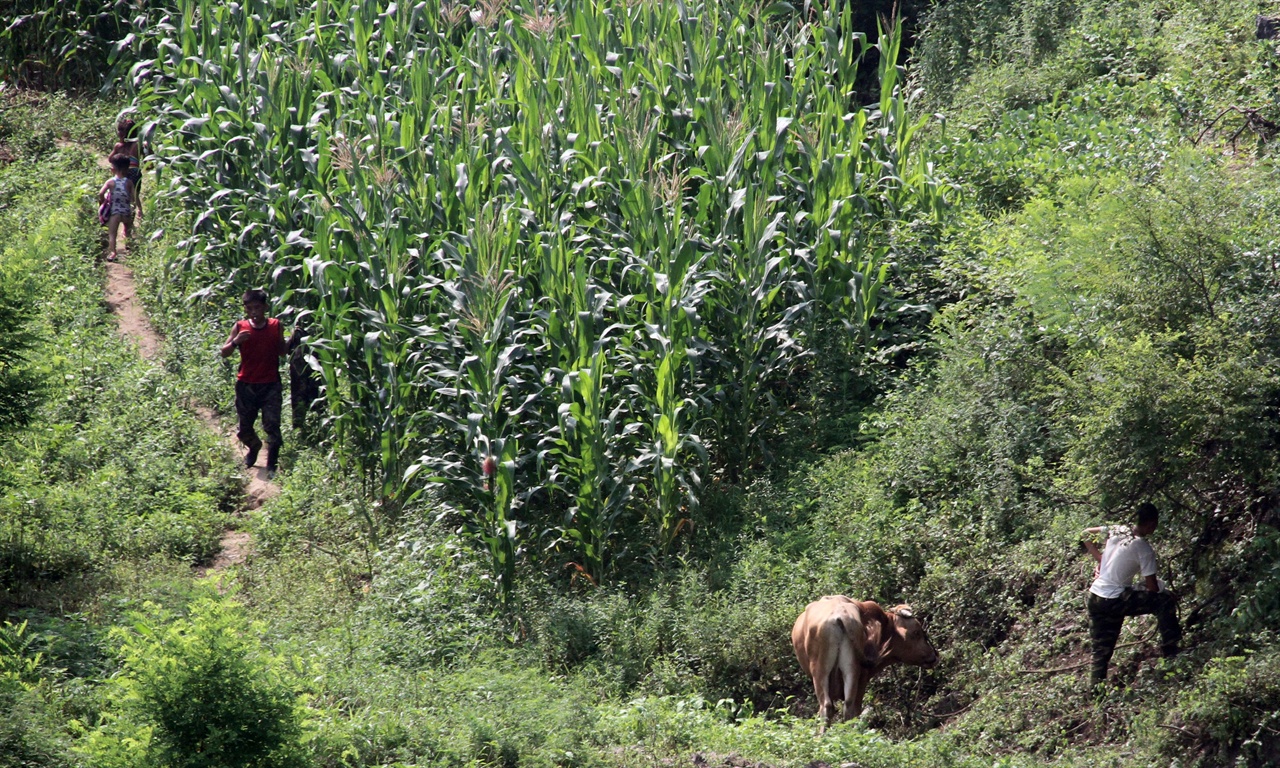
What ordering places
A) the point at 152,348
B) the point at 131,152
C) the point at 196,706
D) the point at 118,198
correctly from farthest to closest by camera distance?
the point at 131,152, the point at 118,198, the point at 152,348, the point at 196,706

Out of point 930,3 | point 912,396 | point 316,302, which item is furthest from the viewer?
point 930,3

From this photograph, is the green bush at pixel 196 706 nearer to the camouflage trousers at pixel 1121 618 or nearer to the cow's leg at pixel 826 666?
the cow's leg at pixel 826 666

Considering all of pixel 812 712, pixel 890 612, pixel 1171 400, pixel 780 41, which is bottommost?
pixel 812 712

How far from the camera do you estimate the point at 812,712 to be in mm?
9117

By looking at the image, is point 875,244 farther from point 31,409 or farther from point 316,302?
point 31,409

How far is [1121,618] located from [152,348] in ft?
37.2

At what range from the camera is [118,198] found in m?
16.3

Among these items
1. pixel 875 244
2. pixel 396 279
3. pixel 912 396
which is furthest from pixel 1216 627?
pixel 396 279

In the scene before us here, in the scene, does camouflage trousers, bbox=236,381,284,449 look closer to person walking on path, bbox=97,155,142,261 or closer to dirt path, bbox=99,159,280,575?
dirt path, bbox=99,159,280,575

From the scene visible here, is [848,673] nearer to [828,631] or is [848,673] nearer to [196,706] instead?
[828,631]

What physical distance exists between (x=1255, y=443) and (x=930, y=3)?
47.8 ft

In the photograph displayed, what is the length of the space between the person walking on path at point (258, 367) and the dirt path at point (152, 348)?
0.89 feet

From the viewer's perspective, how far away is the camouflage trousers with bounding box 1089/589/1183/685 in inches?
305

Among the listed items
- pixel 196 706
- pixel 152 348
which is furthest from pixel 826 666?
pixel 152 348
